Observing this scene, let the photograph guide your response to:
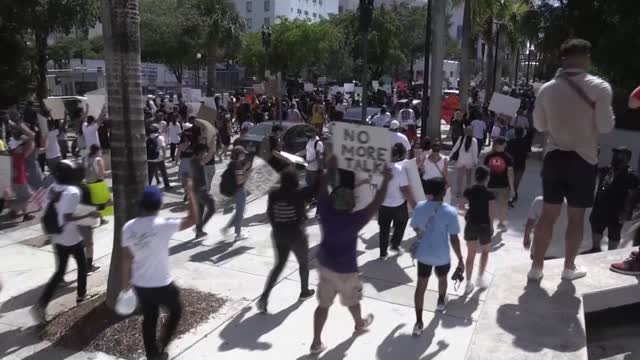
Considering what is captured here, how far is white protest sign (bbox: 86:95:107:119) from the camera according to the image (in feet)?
46.5

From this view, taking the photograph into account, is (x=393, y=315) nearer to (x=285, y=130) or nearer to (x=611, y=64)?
(x=285, y=130)

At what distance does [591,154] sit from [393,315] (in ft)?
8.84

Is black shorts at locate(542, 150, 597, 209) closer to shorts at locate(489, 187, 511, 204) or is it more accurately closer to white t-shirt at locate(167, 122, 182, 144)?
shorts at locate(489, 187, 511, 204)

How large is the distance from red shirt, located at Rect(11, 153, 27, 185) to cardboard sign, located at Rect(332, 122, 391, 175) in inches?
258

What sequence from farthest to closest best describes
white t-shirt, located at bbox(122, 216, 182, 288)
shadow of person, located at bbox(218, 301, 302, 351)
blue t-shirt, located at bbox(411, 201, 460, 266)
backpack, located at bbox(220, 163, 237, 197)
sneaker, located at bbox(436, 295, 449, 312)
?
backpack, located at bbox(220, 163, 237, 197), sneaker, located at bbox(436, 295, 449, 312), shadow of person, located at bbox(218, 301, 302, 351), blue t-shirt, located at bbox(411, 201, 460, 266), white t-shirt, located at bbox(122, 216, 182, 288)

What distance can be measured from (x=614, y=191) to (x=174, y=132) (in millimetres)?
11345

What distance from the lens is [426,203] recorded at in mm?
5637

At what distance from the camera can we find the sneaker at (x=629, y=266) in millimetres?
5676

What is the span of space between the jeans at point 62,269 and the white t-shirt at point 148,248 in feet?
5.58

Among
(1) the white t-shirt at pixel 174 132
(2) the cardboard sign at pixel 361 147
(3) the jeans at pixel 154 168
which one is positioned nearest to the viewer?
(2) the cardboard sign at pixel 361 147

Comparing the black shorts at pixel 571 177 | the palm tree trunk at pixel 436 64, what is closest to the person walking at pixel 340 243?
the black shorts at pixel 571 177

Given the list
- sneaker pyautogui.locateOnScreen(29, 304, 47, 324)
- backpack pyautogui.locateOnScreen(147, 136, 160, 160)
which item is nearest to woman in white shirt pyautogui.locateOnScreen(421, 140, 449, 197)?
sneaker pyautogui.locateOnScreen(29, 304, 47, 324)

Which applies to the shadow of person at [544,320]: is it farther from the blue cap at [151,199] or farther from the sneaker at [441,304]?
the blue cap at [151,199]

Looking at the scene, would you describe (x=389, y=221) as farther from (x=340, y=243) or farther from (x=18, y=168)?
(x=18, y=168)
